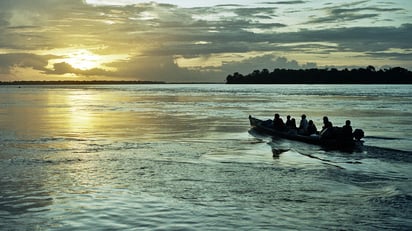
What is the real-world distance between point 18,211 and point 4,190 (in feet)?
9.59

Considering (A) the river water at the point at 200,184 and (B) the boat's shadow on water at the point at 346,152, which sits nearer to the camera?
(A) the river water at the point at 200,184

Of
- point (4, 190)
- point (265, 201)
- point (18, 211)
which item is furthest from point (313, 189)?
point (4, 190)

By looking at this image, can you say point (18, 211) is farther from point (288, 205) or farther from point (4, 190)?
point (288, 205)

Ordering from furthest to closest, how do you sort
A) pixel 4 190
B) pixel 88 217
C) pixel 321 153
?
pixel 321 153, pixel 4 190, pixel 88 217

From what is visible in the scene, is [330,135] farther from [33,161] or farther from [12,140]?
[12,140]

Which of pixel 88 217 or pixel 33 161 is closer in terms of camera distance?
pixel 88 217

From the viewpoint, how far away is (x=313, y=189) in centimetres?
1625

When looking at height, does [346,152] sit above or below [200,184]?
above

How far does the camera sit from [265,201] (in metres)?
14.7

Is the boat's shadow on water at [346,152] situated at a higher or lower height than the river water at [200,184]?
higher

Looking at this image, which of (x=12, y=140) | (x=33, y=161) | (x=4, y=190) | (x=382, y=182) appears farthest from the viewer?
(x=12, y=140)

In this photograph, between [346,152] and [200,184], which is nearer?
[200,184]

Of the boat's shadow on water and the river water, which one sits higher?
the boat's shadow on water

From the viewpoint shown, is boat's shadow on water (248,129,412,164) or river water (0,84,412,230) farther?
boat's shadow on water (248,129,412,164)
